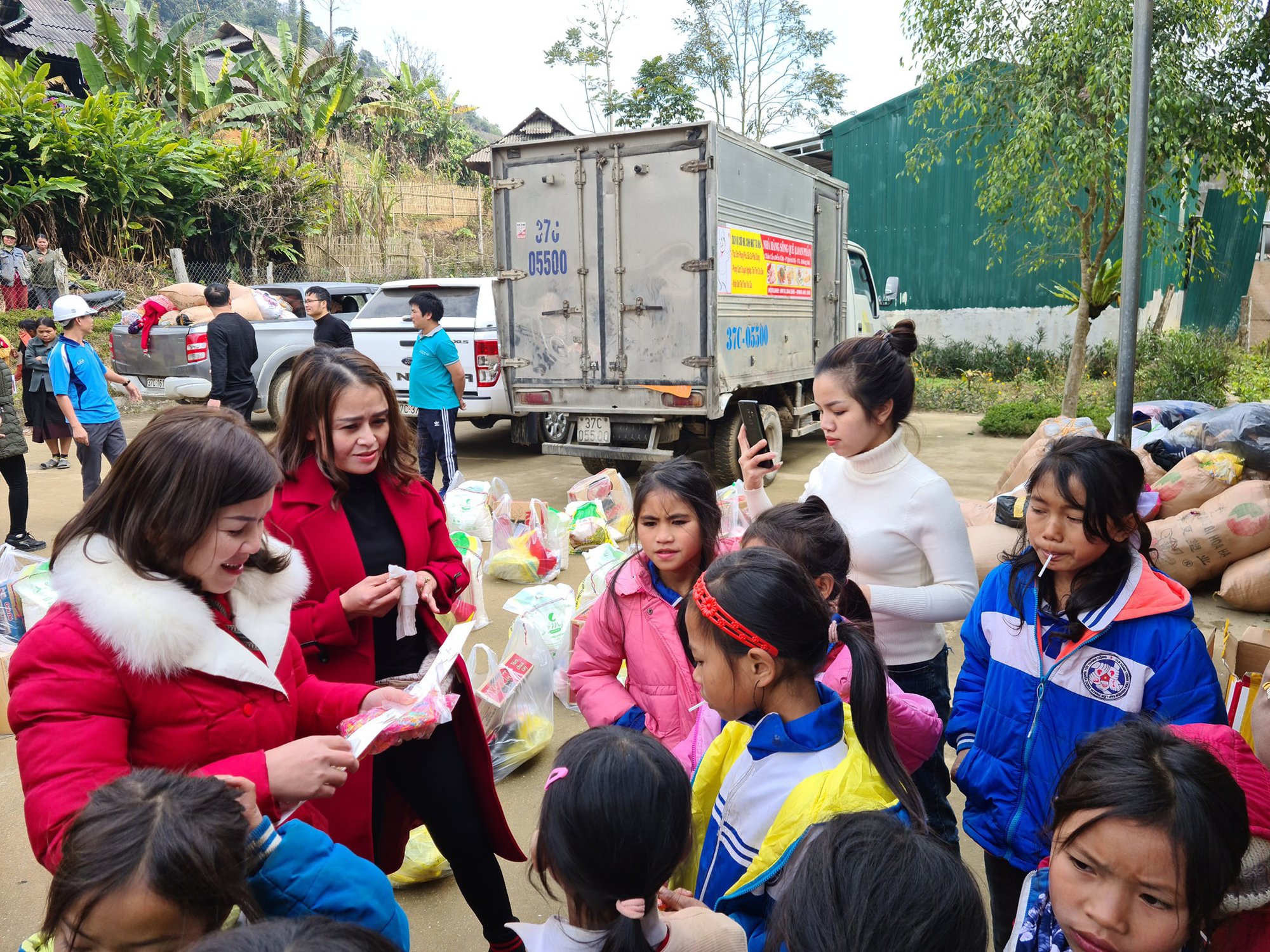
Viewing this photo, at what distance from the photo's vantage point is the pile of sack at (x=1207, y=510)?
13.9 feet

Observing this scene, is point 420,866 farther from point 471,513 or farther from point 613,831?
point 471,513

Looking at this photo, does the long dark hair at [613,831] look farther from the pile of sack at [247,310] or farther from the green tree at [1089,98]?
the pile of sack at [247,310]

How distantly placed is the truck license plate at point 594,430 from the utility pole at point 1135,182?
4080 mm

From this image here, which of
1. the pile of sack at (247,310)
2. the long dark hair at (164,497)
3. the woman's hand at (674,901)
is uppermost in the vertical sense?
the pile of sack at (247,310)

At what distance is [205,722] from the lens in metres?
1.44

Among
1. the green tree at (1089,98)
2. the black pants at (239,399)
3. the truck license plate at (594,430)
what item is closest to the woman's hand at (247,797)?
the truck license plate at (594,430)

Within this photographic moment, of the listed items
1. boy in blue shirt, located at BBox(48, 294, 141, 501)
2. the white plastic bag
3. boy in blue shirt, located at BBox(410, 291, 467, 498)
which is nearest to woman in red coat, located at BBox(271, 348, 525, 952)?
the white plastic bag

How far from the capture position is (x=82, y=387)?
630 centimetres

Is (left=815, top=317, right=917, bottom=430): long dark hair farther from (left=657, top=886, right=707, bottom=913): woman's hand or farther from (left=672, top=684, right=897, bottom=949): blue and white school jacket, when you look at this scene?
(left=657, top=886, right=707, bottom=913): woman's hand

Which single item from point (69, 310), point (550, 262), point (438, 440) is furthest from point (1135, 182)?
point (69, 310)

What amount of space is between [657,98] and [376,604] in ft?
83.4

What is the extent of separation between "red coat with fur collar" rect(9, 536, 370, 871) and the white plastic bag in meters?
4.35

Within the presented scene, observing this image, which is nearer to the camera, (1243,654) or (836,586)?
(836,586)

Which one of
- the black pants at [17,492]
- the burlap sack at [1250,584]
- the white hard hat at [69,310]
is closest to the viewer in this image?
the burlap sack at [1250,584]
